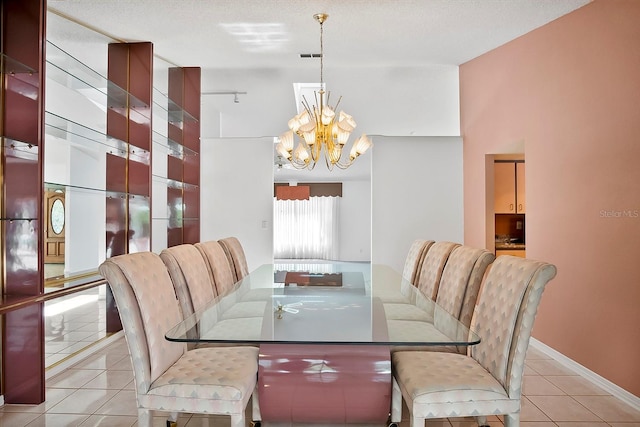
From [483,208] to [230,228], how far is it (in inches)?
129

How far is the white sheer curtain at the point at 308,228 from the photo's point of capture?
11984 millimetres

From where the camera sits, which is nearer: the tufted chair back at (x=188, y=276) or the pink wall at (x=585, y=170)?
the tufted chair back at (x=188, y=276)

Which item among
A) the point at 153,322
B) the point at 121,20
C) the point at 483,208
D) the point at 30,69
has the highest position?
the point at 121,20

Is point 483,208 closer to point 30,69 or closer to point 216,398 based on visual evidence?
point 216,398

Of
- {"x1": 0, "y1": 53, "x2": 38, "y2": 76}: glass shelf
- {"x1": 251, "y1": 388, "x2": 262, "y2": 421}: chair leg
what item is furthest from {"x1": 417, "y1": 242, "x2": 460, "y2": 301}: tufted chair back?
{"x1": 0, "y1": 53, "x2": 38, "y2": 76}: glass shelf

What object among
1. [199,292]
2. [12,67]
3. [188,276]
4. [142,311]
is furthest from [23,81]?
[142,311]

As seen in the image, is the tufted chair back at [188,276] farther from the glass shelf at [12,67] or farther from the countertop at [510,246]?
the countertop at [510,246]

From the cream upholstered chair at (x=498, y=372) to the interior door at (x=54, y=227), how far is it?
8.87 ft

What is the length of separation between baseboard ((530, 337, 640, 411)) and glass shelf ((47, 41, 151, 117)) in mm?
4281

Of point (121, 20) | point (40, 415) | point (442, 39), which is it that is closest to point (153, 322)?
point (40, 415)

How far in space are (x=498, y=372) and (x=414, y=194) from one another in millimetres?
3860

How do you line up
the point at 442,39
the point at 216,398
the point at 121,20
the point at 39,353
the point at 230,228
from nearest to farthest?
the point at 216,398 < the point at 39,353 < the point at 121,20 < the point at 442,39 < the point at 230,228

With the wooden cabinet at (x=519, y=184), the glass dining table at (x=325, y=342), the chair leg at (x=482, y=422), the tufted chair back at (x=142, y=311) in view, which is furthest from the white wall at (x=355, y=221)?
the tufted chair back at (x=142, y=311)

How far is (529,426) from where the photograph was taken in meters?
2.31
